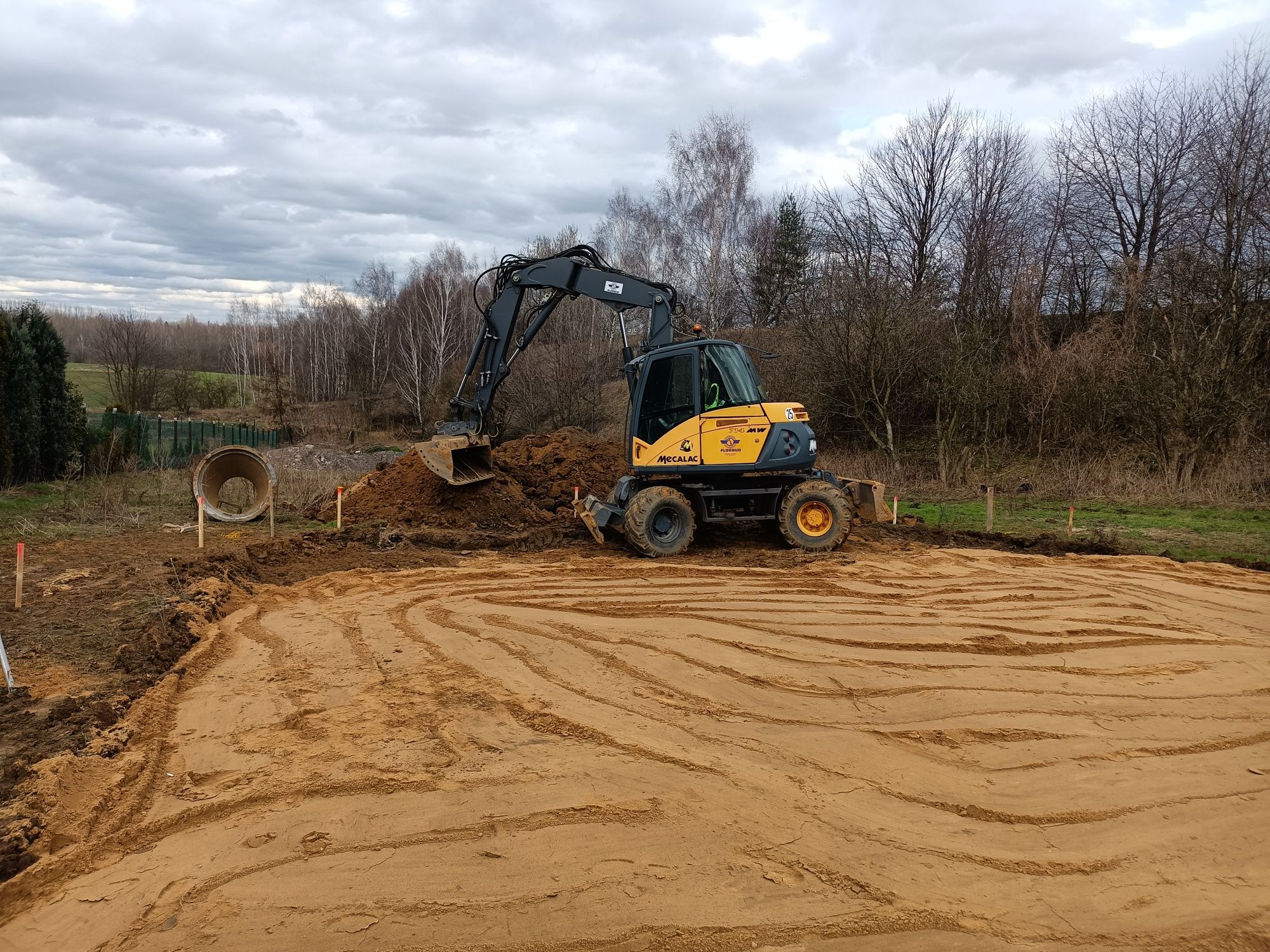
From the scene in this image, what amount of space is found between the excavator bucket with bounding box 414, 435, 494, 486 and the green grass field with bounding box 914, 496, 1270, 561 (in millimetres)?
7757

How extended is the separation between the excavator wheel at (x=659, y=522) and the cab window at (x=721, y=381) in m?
1.26

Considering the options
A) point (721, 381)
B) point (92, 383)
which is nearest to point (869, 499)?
point (721, 381)

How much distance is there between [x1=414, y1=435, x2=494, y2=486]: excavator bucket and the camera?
41.9 feet

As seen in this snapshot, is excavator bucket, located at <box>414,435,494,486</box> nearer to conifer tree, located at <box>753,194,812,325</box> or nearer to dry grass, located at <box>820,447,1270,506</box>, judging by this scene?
dry grass, located at <box>820,447,1270,506</box>

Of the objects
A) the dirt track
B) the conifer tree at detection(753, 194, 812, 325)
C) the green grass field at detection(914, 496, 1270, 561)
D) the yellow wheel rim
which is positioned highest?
the conifer tree at detection(753, 194, 812, 325)

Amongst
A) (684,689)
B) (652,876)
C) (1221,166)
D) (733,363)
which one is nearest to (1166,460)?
(1221,166)

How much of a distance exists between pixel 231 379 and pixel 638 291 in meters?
48.0

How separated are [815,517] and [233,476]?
1020 cm

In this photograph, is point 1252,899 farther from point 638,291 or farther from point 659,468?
point 638,291

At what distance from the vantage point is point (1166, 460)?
17.8 meters

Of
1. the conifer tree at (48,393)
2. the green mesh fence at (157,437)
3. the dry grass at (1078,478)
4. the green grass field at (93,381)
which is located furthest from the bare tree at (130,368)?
the dry grass at (1078,478)

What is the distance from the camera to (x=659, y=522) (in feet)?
35.8

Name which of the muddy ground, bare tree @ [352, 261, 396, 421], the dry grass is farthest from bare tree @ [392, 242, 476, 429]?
the muddy ground

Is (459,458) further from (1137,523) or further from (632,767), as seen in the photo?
(1137,523)
